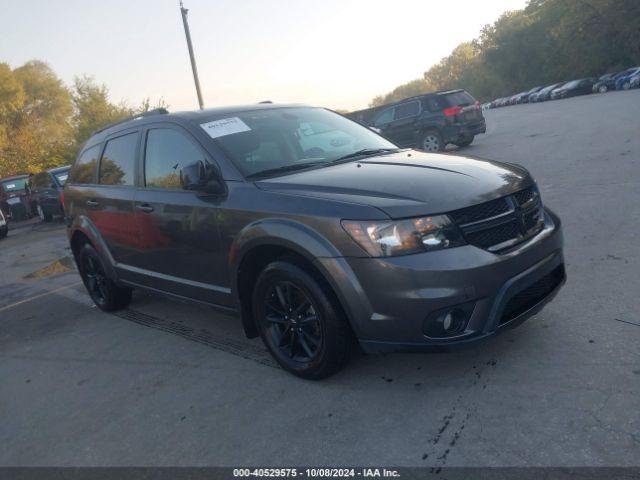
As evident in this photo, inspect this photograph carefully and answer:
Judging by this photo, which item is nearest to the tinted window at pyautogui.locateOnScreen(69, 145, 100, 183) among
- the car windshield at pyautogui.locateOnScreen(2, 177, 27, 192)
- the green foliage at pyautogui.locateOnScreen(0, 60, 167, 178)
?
the car windshield at pyautogui.locateOnScreen(2, 177, 27, 192)

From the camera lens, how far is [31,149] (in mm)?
32406

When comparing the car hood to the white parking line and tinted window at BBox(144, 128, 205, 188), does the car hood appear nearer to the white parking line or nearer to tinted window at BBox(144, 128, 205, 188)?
tinted window at BBox(144, 128, 205, 188)

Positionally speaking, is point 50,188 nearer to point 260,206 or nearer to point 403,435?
point 260,206

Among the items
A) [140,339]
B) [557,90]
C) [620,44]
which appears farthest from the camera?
[620,44]

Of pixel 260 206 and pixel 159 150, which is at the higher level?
pixel 159 150

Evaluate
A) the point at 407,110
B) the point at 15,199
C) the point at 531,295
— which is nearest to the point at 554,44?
the point at 407,110

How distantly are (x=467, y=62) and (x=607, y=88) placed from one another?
73.5 metres

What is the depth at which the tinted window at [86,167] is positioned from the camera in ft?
18.3

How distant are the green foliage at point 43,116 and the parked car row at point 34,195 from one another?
726 centimetres

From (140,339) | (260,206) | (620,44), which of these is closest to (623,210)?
(260,206)

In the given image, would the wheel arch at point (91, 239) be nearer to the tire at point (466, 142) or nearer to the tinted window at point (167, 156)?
the tinted window at point (167, 156)

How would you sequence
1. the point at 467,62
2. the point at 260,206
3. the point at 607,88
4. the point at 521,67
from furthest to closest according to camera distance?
the point at 467,62 → the point at 521,67 → the point at 607,88 → the point at 260,206

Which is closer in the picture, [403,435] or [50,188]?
[403,435]

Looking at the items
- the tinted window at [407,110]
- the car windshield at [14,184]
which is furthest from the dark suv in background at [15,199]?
the tinted window at [407,110]
